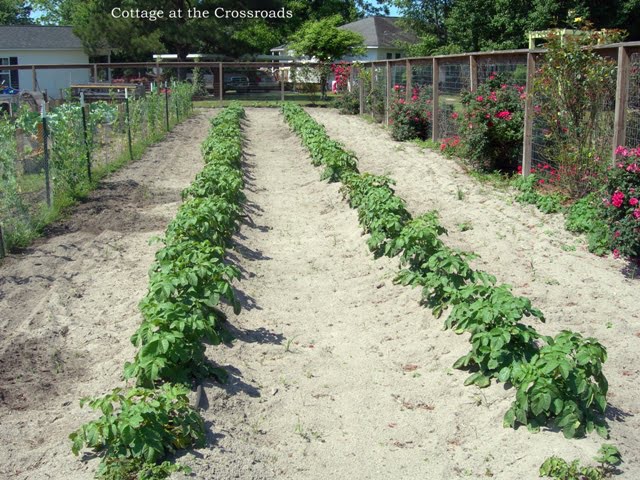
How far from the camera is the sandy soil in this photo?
4848 mm

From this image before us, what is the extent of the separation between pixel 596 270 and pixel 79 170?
27.0 ft

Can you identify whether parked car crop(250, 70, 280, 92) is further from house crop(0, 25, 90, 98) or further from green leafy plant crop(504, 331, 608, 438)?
green leafy plant crop(504, 331, 608, 438)

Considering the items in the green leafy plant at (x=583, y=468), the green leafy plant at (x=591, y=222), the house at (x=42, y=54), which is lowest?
the green leafy plant at (x=583, y=468)

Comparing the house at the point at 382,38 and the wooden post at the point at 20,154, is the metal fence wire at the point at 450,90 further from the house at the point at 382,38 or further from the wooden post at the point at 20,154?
the house at the point at 382,38

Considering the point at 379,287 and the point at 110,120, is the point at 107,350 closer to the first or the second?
the point at 379,287

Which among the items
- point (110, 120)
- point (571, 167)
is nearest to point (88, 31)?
point (110, 120)

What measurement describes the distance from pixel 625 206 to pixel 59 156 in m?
7.92

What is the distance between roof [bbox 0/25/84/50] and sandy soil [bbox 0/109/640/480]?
36.8m

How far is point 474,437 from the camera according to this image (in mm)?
5070

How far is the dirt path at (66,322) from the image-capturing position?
4.98 m

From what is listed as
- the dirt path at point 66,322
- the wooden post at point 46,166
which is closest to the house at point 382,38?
the wooden post at point 46,166

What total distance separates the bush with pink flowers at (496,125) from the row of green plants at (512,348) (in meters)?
6.02

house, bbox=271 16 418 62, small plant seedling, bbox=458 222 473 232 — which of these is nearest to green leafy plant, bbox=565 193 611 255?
small plant seedling, bbox=458 222 473 232

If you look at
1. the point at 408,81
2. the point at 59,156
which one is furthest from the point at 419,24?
the point at 59,156
